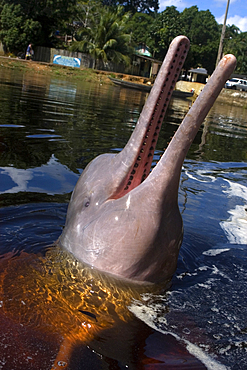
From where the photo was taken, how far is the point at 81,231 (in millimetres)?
2877

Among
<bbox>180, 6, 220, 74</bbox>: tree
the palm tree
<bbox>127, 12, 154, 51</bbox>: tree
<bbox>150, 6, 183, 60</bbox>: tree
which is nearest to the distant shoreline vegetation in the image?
the palm tree

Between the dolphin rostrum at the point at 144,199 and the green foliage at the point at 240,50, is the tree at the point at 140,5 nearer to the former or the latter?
the green foliage at the point at 240,50

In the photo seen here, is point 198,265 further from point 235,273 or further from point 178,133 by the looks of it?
point 178,133

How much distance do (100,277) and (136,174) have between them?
757mm

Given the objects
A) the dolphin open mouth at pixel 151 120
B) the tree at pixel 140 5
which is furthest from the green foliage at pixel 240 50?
the dolphin open mouth at pixel 151 120

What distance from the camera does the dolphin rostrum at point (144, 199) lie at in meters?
2.38

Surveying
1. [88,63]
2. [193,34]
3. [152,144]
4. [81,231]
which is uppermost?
[193,34]

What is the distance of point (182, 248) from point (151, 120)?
5.16 ft

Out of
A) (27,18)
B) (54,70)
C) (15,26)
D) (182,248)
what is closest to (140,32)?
(27,18)

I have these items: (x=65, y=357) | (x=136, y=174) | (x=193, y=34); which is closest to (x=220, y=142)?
(x=136, y=174)

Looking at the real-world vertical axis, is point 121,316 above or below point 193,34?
below

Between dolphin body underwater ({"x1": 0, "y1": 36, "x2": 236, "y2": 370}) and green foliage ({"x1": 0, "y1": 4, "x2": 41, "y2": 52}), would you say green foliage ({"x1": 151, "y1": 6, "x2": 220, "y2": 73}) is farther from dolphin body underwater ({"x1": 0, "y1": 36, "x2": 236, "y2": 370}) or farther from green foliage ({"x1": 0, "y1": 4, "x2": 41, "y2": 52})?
dolphin body underwater ({"x1": 0, "y1": 36, "x2": 236, "y2": 370})

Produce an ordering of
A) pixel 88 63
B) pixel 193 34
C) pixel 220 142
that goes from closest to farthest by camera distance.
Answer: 1. pixel 220 142
2. pixel 88 63
3. pixel 193 34

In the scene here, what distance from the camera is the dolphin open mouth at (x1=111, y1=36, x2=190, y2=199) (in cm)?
242
